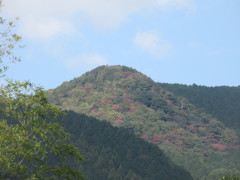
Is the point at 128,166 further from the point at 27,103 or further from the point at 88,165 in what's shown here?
the point at 27,103

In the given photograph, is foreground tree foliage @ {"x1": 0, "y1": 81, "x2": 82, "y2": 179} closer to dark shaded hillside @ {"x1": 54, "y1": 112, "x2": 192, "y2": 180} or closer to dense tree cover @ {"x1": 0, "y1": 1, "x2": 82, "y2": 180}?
dense tree cover @ {"x1": 0, "y1": 1, "x2": 82, "y2": 180}

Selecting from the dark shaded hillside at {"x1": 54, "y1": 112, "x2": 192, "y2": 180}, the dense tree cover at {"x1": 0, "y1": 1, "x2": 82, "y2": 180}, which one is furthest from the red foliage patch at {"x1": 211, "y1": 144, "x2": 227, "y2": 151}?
the dense tree cover at {"x1": 0, "y1": 1, "x2": 82, "y2": 180}

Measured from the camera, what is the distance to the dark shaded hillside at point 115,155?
116 m

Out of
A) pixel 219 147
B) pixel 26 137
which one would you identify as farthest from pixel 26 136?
pixel 219 147

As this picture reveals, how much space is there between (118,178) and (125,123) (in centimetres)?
7741

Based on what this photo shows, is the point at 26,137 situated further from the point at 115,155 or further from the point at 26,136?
the point at 115,155

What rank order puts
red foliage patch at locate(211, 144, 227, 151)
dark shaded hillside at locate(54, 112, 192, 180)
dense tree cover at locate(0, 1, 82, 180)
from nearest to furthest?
dense tree cover at locate(0, 1, 82, 180) → dark shaded hillside at locate(54, 112, 192, 180) → red foliage patch at locate(211, 144, 227, 151)

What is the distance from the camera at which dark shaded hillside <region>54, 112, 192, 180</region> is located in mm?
116363

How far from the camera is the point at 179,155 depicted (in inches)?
6826

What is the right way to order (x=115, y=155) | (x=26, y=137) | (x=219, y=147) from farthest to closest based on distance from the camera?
(x=219, y=147) < (x=115, y=155) < (x=26, y=137)

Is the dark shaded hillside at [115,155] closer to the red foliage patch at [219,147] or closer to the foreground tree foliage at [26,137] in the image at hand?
the red foliage patch at [219,147]

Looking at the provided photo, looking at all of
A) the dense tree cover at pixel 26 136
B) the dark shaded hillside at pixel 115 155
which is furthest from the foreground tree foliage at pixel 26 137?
the dark shaded hillside at pixel 115 155

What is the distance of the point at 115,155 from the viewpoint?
13000cm

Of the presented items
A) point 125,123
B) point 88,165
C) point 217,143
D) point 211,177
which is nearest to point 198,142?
point 217,143
